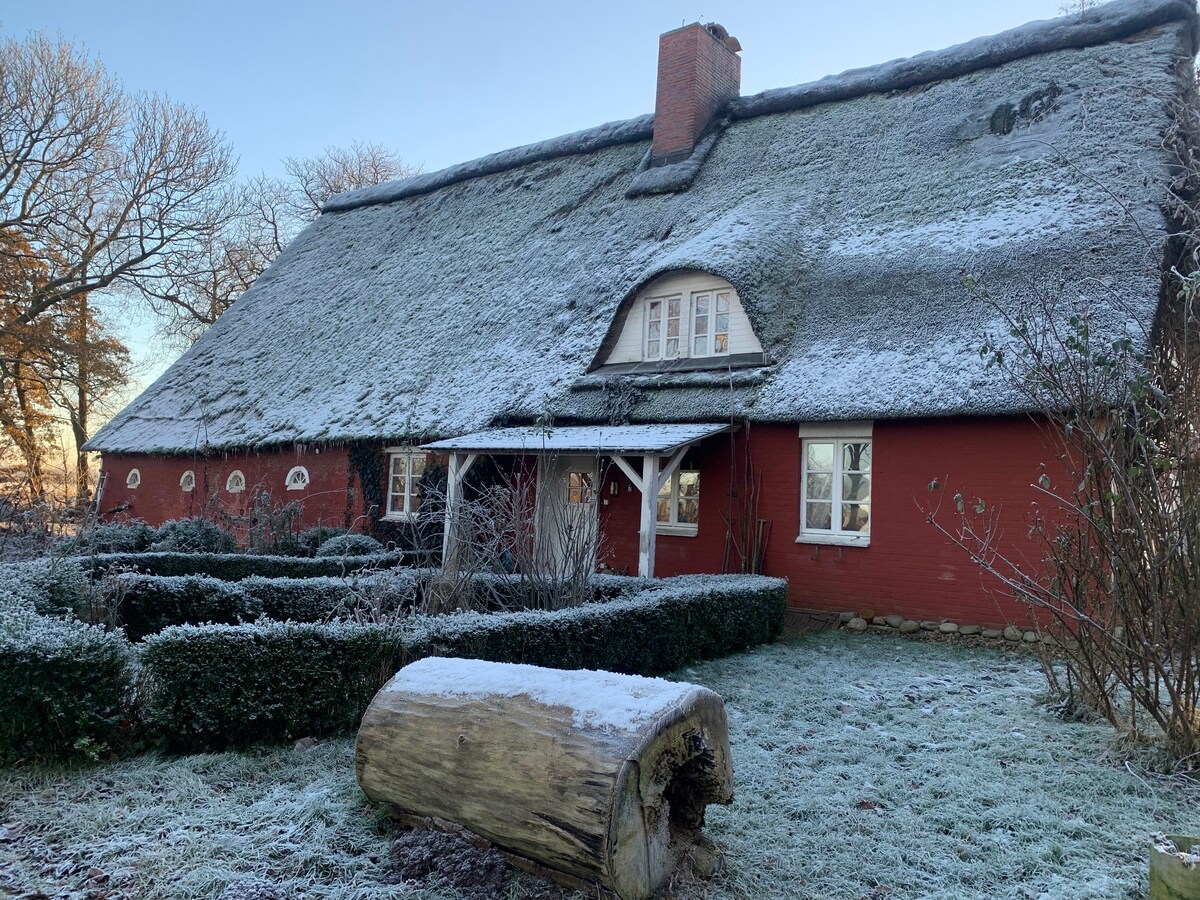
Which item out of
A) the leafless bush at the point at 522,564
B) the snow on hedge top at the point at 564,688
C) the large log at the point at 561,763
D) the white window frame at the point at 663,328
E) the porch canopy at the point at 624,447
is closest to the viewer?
the large log at the point at 561,763

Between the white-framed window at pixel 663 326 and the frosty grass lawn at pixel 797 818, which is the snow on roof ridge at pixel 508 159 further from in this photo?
the frosty grass lawn at pixel 797 818

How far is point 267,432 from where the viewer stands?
655 inches

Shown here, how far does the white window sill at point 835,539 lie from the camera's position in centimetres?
1033

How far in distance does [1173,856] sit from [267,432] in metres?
16.1

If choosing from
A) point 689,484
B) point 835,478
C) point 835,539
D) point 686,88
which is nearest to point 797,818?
point 835,539

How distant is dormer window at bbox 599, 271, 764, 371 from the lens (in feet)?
38.5

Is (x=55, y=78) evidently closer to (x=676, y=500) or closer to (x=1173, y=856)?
(x=676, y=500)

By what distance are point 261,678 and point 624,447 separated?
19.0 feet

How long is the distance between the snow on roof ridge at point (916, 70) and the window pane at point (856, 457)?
7316 millimetres

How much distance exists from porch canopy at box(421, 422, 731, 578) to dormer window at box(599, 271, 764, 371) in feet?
4.01

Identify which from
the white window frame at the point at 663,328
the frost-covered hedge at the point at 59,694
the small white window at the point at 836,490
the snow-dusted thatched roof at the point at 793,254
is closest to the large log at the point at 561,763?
the frost-covered hedge at the point at 59,694

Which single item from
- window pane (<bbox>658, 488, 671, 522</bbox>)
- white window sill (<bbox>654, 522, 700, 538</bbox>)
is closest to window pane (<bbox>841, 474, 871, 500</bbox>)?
white window sill (<bbox>654, 522, 700, 538</bbox>)

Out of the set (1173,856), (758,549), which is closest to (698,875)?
(1173,856)

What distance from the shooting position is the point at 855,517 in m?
10.5
